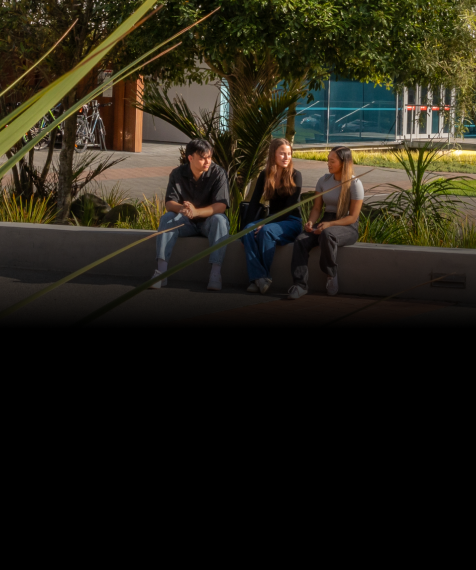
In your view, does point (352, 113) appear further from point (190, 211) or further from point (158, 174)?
point (190, 211)

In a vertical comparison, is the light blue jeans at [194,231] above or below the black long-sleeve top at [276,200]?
below

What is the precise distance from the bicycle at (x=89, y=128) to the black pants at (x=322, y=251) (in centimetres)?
1496

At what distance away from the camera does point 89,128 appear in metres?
21.8

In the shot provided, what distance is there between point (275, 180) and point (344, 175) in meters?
0.72

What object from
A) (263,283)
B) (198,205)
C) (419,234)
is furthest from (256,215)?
(419,234)

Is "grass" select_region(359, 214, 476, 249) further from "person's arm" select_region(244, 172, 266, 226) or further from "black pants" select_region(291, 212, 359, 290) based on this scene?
"person's arm" select_region(244, 172, 266, 226)

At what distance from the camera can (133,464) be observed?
3.05 meters

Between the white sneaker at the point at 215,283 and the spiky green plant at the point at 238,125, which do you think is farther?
the spiky green plant at the point at 238,125

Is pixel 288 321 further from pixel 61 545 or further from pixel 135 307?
pixel 61 545

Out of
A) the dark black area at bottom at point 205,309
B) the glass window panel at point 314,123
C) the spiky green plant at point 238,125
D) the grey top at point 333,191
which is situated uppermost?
the glass window panel at point 314,123

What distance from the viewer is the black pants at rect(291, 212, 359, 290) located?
652 cm

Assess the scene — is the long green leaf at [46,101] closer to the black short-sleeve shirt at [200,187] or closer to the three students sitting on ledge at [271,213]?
the three students sitting on ledge at [271,213]

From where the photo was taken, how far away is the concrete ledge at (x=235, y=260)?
6.49 meters

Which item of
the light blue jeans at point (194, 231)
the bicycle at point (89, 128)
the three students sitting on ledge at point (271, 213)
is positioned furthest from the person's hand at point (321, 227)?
the bicycle at point (89, 128)
